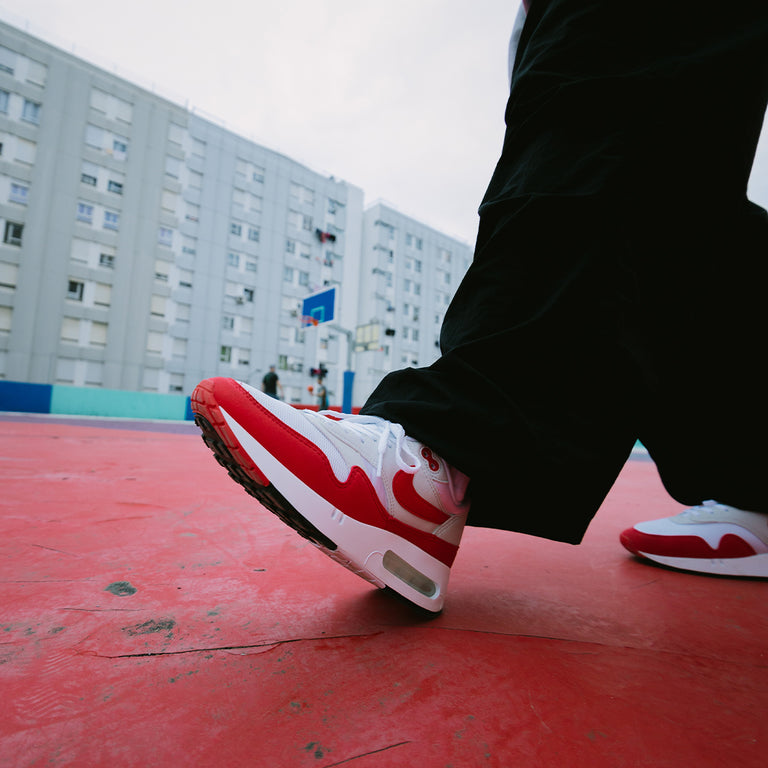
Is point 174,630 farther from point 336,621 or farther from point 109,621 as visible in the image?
point 336,621

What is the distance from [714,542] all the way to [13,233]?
1849cm

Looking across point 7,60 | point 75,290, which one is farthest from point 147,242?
point 7,60

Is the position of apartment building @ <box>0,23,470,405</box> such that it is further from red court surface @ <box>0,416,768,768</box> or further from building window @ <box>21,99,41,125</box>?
red court surface @ <box>0,416,768,768</box>

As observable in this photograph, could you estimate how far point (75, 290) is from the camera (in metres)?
14.8

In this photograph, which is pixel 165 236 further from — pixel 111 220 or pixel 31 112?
pixel 31 112

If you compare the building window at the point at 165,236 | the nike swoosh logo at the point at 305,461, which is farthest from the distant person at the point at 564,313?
the building window at the point at 165,236

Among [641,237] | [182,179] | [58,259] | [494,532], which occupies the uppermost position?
[182,179]

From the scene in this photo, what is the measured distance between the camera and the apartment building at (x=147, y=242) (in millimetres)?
14336

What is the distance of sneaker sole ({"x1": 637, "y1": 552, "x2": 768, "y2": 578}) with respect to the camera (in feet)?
2.84

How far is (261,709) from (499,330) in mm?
456

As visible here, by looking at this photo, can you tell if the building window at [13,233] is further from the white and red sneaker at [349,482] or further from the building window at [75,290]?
the white and red sneaker at [349,482]

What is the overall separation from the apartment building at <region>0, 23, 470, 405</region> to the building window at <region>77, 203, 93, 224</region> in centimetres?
4

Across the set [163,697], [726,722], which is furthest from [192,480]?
[726,722]

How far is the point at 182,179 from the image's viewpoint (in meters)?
17.1
